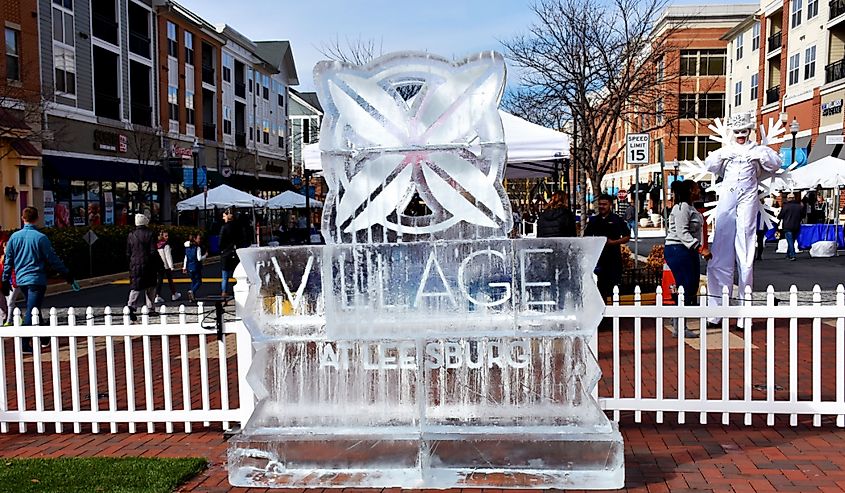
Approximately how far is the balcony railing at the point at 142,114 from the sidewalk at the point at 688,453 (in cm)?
3064

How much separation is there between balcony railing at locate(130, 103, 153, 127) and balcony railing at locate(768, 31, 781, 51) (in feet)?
118

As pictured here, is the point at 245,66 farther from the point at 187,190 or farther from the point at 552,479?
the point at 552,479

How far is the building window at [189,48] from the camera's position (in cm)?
4003

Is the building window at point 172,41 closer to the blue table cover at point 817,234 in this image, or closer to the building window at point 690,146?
the blue table cover at point 817,234

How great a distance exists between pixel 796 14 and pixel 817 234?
2555 cm

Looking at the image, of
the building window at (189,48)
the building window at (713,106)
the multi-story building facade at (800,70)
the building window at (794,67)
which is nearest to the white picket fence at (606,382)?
the multi-story building facade at (800,70)

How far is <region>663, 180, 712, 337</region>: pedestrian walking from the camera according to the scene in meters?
8.44

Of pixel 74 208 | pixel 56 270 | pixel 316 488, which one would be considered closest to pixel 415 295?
pixel 316 488

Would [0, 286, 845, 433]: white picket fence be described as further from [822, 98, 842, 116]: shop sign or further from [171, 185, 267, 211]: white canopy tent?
[822, 98, 842, 116]: shop sign

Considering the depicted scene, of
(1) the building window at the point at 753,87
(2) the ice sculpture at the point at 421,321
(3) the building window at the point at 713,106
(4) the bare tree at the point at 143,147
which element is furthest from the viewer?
(3) the building window at the point at 713,106

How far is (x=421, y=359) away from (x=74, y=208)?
2720 cm

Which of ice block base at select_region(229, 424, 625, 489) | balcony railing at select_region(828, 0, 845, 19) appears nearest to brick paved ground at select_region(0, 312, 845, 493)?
ice block base at select_region(229, 424, 625, 489)

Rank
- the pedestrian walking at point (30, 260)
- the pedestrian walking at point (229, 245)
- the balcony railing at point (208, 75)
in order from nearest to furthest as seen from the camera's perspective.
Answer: the pedestrian walking at point (30, 260)
the pedestrian walking at point (229, 245)
the balcony railing at point (208, 75)

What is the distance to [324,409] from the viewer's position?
4.56m
